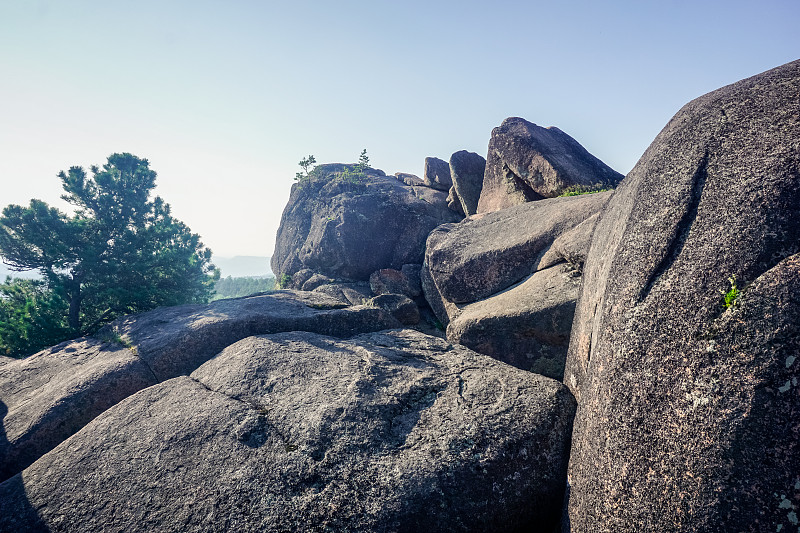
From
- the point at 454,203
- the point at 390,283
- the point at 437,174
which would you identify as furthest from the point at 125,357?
the point at 437,174

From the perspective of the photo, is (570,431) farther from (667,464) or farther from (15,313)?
(15,313)

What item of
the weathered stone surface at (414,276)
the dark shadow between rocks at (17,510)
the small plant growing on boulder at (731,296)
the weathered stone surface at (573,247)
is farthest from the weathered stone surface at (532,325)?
the dark shadow between rocks at (17,510)

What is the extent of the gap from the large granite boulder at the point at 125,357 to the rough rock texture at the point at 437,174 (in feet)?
47.8

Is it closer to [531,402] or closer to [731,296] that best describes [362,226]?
[531,402]

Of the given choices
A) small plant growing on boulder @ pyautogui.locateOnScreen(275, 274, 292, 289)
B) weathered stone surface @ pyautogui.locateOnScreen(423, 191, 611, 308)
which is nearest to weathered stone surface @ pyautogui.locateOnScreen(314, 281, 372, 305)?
small plant growing on boulder @ pyautogui.locateOnScreen(275, 274, 292, 289)

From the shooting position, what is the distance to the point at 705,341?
463 centimetres

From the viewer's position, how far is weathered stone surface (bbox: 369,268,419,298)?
1894cm

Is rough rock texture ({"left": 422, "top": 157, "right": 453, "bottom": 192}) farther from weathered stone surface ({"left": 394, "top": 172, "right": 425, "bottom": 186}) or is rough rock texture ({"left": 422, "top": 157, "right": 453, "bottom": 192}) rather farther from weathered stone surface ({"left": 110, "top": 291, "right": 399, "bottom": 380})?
weathered stone surface ({"left": 110, "top": 291, "right": 399, "bottom": 380})

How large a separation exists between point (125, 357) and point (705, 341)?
12788 mm

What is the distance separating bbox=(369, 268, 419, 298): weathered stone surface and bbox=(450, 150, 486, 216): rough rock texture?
5931 mm

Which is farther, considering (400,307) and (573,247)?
(400,307)

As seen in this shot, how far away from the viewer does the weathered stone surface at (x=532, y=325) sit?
963 cm

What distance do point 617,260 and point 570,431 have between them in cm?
310

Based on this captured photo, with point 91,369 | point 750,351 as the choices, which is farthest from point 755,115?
point 91,369
